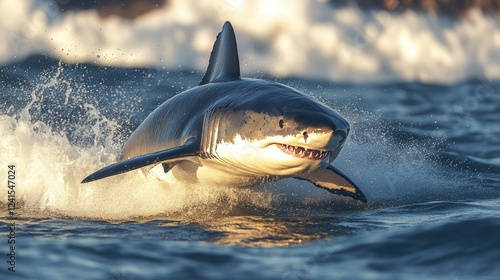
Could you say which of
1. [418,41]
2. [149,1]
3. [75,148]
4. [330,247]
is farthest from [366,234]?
[418,41]

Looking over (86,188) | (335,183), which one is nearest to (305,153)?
(335,183)

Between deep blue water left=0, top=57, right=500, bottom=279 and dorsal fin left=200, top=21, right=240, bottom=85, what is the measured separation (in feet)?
4.41

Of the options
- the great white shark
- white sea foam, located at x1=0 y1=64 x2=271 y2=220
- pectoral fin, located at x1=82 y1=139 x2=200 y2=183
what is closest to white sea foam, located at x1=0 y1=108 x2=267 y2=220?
white sea foam, located at x1=0 y1=64 x2=271 y2=220

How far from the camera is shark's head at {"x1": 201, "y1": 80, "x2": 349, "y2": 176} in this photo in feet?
26.1

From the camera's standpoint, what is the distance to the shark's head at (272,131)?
7961 millimetres

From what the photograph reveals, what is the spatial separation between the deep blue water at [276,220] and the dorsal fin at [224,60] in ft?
4.41

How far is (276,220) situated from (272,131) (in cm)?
131

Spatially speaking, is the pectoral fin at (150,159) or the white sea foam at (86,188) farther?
the white sea foam at (86,188)

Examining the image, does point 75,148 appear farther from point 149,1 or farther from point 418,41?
point 418,41

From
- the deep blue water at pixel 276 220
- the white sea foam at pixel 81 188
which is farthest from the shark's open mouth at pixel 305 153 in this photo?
the white sea foam at pixel 81 188

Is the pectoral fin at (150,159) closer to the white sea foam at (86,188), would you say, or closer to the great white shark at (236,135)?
the great white shark at (236,135)

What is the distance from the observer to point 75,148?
11.9m

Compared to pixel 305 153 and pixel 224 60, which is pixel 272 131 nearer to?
pixel 305 153

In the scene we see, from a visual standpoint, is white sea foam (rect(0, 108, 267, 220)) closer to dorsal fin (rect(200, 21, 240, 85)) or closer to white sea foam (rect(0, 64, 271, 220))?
white sea foam (rect(0, 64, 271, 220))
